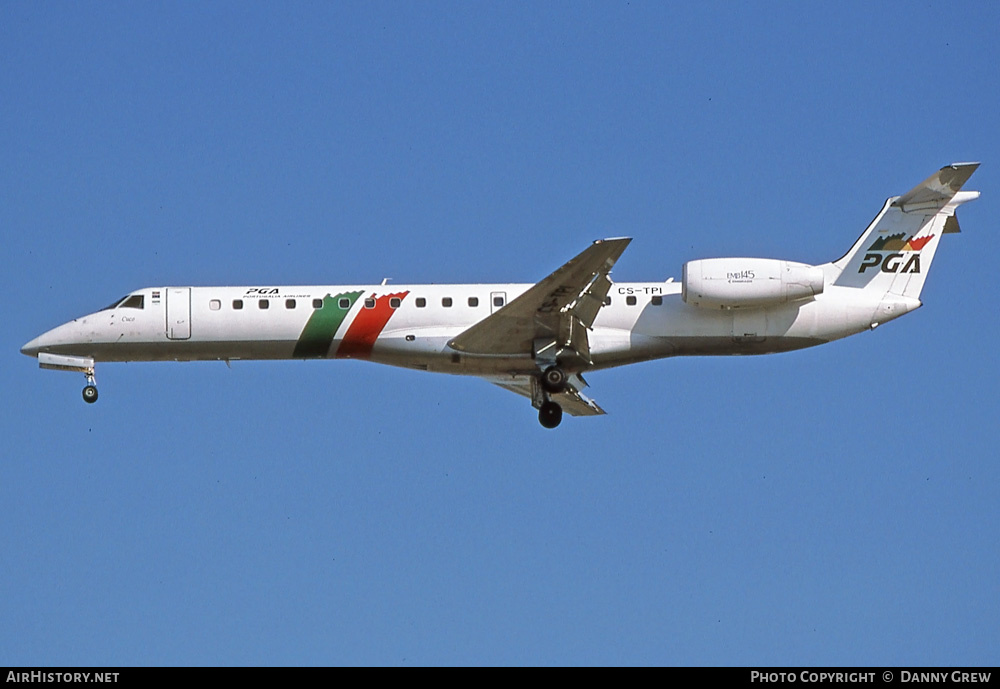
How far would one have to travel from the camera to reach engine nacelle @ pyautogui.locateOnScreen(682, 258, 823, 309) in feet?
85.8

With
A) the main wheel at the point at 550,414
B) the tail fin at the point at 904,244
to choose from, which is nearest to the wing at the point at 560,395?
the main wheel at the point at 550,414

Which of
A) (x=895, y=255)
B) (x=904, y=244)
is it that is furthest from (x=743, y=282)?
(x=904, y=244)

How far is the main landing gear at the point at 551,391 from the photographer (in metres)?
26.6

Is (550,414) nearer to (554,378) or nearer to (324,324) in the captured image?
(554,378)

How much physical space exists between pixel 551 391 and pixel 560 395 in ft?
6.64

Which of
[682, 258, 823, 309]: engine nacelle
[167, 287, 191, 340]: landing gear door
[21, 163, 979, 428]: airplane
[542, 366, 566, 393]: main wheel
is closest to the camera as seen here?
[682, 258, 823, 309]: engine nacelle

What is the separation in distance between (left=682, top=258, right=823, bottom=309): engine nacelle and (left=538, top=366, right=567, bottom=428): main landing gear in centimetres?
282

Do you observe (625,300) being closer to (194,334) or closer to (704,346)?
(704,346)

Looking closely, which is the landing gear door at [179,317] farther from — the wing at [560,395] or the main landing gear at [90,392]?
the wing at [560,395]

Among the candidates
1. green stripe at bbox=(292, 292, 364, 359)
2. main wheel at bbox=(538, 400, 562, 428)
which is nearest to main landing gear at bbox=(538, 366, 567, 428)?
main wheel at bbox=(538, 400, 562, 428)

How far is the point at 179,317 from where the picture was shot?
27.2 m

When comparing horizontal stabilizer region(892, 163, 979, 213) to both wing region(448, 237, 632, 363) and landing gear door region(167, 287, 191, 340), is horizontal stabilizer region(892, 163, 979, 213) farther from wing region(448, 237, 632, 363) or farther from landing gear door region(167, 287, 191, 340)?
landing gear door region(167, 287, 191, 340)

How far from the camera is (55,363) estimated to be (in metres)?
27.5
